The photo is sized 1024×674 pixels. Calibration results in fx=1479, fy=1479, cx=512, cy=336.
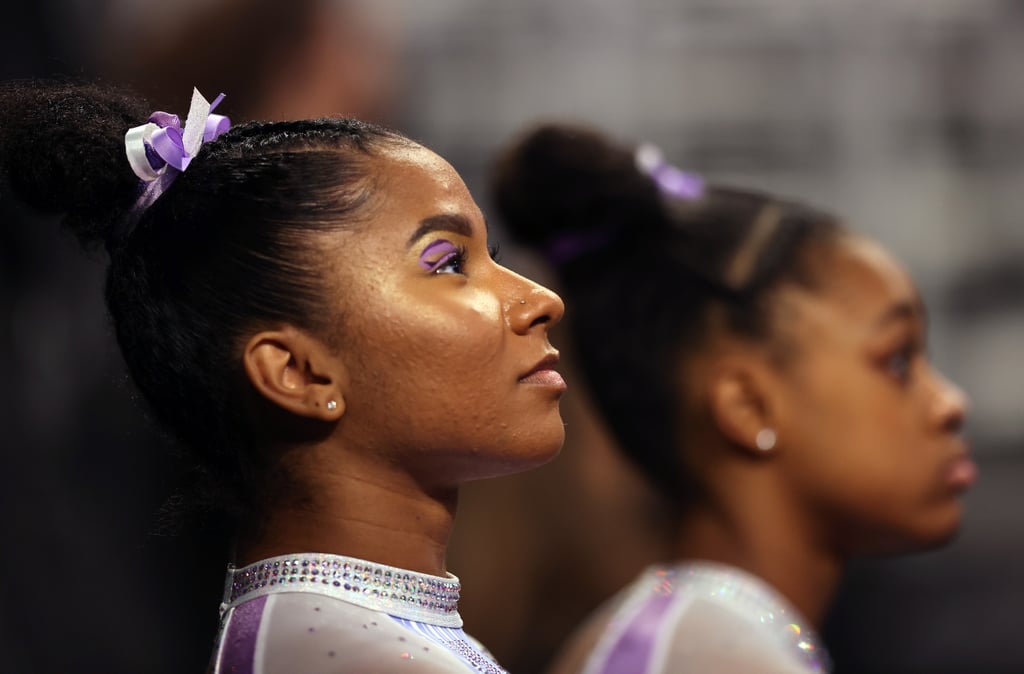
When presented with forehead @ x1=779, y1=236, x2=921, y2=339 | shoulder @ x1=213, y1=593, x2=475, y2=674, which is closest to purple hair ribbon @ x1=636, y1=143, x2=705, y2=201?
forehead @ x1=779, y1=236, x2=921, y2=339

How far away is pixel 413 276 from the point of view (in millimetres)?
1271

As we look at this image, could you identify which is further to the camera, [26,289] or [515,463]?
[26,289]

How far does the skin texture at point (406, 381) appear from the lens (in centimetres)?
125

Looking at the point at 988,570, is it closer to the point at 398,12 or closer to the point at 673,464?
the point at 673,464

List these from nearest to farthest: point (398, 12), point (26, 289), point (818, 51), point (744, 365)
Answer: point (744, 365) < point (26, 289) < point (398, 12) < point (818, 51)

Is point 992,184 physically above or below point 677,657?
above

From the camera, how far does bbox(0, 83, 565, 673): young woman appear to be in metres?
1.25

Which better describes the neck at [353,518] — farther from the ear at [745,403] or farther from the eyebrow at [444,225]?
the ear at [745,403]

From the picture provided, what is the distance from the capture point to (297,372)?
4.17 ft

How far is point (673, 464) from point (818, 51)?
5.85ft

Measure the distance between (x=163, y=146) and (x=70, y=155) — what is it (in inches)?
3.3

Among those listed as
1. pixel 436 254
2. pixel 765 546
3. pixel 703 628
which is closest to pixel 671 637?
pixel 703 628

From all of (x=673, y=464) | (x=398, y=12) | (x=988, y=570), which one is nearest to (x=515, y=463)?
(x=673, y=464)

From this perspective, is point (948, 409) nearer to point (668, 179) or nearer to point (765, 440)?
point (765, 440)
